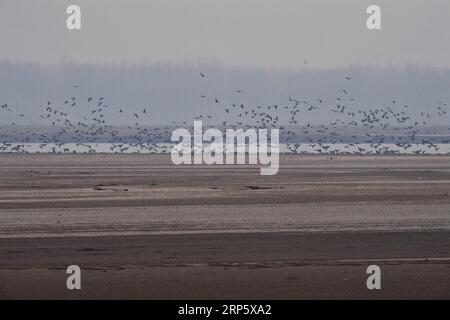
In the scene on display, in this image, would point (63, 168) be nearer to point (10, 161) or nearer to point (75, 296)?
point (10, 161)

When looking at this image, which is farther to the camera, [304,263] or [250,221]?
[250,221]

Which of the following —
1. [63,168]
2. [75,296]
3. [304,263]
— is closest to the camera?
[75,296]

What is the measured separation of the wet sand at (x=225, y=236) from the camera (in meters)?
16.0

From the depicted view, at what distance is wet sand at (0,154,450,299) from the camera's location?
16.0 metres

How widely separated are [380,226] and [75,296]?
9.36m

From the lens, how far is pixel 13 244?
20422 millimetres

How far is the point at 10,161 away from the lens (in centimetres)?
5534

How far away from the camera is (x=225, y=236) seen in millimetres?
21438
